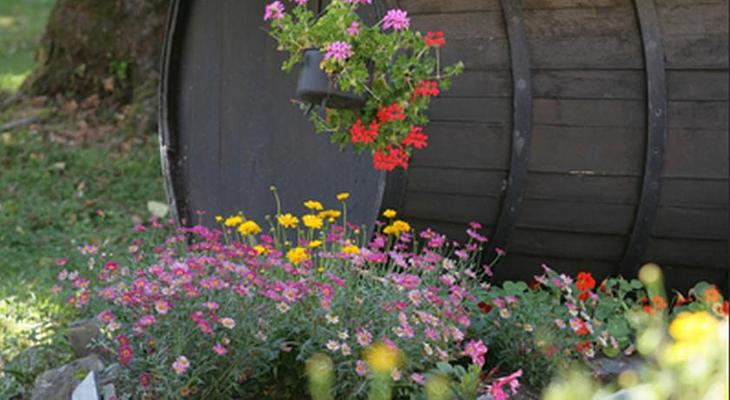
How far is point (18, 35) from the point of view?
12.7 metres

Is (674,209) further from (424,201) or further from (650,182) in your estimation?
(424,201)

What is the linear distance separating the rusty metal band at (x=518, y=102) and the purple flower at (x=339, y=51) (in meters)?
0.59

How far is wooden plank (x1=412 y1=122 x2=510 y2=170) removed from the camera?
13.9 ft

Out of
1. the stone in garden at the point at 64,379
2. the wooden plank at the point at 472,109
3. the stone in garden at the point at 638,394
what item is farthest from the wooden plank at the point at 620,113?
the stone in garden at the point at 638,394

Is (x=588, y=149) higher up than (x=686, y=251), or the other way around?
(x=588, y=149)

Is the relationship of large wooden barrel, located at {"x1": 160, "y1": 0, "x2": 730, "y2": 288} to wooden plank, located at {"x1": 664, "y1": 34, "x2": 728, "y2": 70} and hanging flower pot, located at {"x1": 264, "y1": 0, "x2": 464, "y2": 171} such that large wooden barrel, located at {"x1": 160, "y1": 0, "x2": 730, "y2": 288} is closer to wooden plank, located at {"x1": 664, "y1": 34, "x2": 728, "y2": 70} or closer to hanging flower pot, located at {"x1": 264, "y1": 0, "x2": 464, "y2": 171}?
wooden plank, located at {"x1": 664, "y1": 34, "x2": 728, "y2": 70}

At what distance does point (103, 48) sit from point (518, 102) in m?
5.27

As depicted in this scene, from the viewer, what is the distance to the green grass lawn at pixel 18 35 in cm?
1067

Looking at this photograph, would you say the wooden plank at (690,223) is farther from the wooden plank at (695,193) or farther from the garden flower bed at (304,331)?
the garden flower bed at (304,331)

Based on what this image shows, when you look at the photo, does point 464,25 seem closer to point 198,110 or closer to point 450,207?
point 450,207

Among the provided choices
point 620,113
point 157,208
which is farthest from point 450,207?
point 157,208

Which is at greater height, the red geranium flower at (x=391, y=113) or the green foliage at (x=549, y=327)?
the red geranium flower at (x=391, y=113)

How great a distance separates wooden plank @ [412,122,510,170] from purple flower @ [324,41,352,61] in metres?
0.42

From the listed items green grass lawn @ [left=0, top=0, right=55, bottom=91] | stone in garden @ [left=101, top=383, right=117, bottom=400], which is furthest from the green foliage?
green grass lawn @ [left=0, top=0, right=55, bottom=91]
